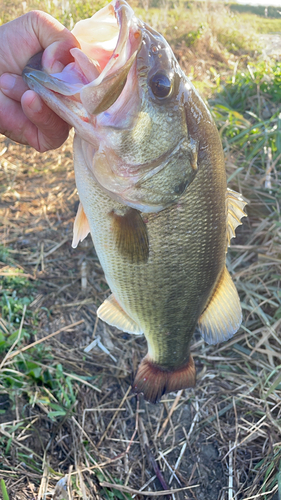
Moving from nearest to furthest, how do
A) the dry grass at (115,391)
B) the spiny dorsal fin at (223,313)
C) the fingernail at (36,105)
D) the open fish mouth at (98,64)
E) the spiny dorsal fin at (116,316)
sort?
the open fish mouth at (98,64), the fingernail at (36,105), the spiny dorsal fin at (223,313), the spiny dorsal fin at (116,316), the dry grass at (115,391)

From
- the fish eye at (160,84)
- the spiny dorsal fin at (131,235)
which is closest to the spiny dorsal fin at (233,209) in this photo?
the spiny dorsal fin at (131,235)

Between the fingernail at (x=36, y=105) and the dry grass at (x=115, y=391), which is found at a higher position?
the fingernail at (x=36, y=105)

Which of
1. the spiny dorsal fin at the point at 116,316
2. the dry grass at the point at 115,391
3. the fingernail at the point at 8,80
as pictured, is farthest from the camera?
the dry grass at the point at 115,391

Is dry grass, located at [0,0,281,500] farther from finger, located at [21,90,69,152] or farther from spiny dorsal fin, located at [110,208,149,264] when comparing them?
finger, located at [21,90,69,152]

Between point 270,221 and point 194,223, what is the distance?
6.23 ft

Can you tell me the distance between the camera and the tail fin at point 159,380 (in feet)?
5.82

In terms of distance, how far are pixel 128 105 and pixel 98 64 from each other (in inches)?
8.5

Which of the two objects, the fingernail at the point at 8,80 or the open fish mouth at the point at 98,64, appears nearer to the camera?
the open fish mouth at the point at 98,64

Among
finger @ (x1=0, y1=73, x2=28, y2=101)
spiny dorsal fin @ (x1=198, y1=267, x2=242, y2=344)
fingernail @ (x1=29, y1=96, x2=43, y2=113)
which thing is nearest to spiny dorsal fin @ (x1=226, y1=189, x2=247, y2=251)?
spiny dorsal fin @ (x1=198, y1=267, x2=242, y2=344)

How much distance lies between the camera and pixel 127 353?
2.48 meters

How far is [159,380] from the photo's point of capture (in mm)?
1783

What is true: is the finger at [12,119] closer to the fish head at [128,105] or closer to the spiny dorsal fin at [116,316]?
the fish head at [128,105]

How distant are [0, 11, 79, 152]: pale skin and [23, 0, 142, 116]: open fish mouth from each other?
53 mm

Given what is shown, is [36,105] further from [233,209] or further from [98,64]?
[233,209]
